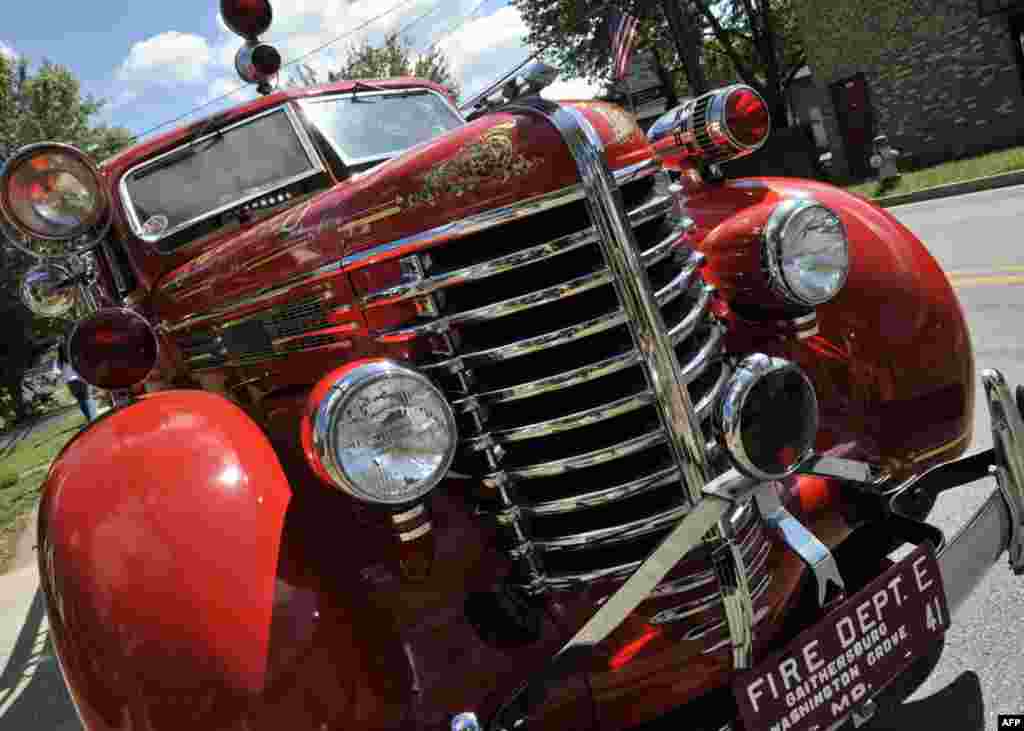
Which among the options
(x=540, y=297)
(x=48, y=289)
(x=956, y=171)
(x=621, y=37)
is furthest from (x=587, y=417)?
(x=956, y=171)

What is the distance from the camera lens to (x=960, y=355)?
2.77 m

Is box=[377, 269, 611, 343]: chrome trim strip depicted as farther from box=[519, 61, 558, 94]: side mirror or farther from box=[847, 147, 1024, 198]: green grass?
box=[847, 147, 1024, 198]: green grass

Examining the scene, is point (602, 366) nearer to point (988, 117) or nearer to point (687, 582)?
point (687, 582)

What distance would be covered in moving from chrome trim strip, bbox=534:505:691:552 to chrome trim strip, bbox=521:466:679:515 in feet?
0.20

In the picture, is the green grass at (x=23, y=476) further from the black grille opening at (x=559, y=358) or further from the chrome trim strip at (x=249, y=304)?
the black grille opening at (x=559, y=358)

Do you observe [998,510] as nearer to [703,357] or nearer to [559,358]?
[703,357]

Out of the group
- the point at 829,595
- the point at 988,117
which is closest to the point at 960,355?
the point at 829,595

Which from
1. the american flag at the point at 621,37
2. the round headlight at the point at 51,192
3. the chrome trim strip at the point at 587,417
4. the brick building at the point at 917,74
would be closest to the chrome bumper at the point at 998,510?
the chrome trim strip at the point at 587,417

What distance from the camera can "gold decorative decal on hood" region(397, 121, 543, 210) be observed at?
1.97 meters

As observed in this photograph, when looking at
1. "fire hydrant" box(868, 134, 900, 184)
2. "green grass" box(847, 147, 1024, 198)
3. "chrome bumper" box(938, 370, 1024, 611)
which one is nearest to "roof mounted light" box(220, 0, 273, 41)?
"chrome bumper" box(938, 370, 1024, 611)

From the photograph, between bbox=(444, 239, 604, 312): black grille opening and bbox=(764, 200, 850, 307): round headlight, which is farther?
bbox=(764, 200, 850, 307): round headlight

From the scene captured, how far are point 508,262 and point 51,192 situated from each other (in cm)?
199

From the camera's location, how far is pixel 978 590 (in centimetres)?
298

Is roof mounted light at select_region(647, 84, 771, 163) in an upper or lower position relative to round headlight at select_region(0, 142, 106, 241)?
lower
